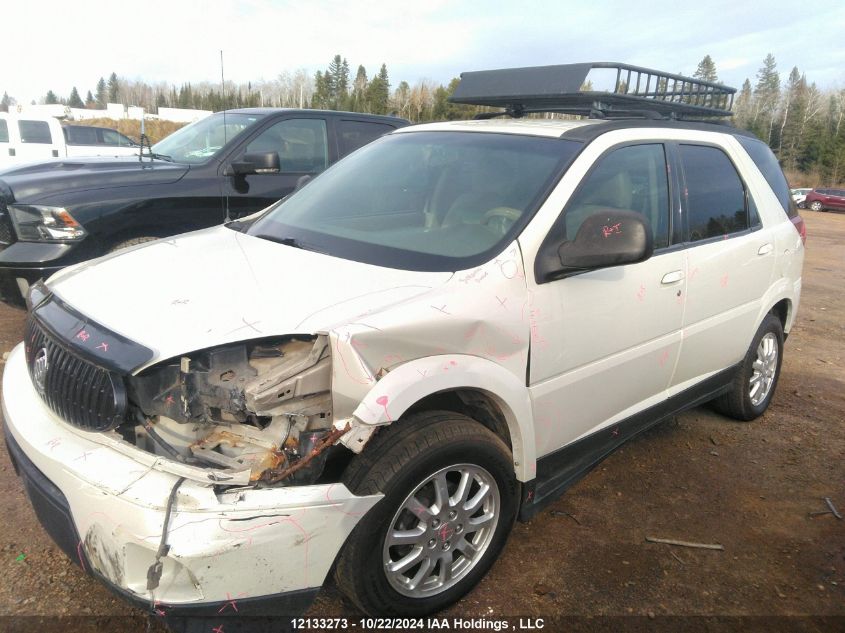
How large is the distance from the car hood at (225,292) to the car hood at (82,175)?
6.85 feet

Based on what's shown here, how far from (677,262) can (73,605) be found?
301 cm

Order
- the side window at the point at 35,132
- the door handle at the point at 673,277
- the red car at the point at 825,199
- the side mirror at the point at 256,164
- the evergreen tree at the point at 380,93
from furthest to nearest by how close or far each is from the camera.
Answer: the evergreen tree at the point at 380,93 → the red car at the point at 825,199 → the side window at the point at 35,132 → the side mirror at the point at 256,164 → the door handle at the point at 673,277

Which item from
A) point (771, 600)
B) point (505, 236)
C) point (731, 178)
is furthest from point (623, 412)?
point (731, 178)

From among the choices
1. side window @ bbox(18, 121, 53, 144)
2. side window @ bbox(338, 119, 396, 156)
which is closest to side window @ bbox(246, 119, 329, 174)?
side window @ bbox(338, 119, 396, 156)

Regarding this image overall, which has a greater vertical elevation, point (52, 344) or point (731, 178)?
point (731, 178)

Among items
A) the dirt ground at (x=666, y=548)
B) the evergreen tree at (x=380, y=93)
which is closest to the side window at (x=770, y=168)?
the dirt ground at (x=666, y=548)

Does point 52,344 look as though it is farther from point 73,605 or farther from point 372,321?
point 372,321

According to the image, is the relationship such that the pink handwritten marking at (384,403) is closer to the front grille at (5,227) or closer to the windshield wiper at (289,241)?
the windshield wiper at (289,241)

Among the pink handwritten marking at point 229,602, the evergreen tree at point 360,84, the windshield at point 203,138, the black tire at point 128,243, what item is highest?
the evergreen tree at point 360,84

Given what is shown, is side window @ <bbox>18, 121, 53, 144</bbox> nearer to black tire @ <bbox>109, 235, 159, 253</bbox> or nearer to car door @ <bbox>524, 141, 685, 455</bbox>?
black tire @ <bbox>109, 235, 159, 253</bbox>

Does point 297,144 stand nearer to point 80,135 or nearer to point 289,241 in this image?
point 289,241

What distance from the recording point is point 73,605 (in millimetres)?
2379

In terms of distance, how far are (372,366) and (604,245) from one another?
1.06 m

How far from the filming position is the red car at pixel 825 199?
107 ft
